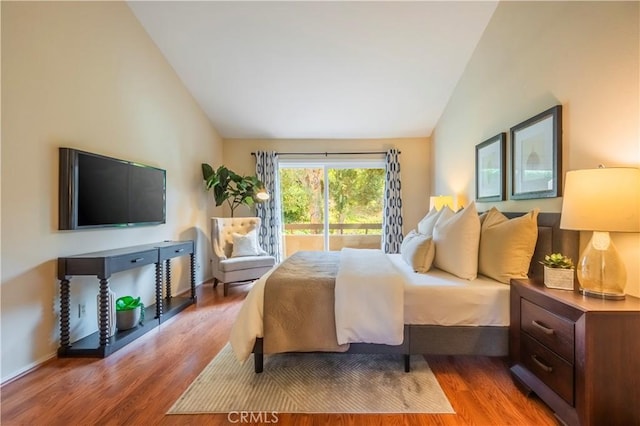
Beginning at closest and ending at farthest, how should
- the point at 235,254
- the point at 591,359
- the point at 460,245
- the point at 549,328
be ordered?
the point at 591,359 < the point at 549,328 < the point at 460,245 < the point at 235,254

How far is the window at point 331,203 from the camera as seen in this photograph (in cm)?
525

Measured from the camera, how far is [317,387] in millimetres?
1894

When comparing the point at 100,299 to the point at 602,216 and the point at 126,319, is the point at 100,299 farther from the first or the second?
the point at 602,216

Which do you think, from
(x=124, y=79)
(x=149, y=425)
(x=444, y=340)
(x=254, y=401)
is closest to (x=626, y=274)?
(x=444, y=340)

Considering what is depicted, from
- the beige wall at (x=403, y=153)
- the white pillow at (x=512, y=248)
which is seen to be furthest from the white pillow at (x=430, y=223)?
the beige wall at (x=403, y=153)

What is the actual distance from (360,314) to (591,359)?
3.61ft

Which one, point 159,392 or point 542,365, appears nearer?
point 542,365

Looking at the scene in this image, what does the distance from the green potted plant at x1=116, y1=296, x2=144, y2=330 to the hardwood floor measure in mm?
215

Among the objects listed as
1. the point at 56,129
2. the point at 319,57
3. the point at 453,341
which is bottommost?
the point at 453,341

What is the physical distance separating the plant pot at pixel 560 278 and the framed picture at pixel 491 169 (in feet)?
4.30

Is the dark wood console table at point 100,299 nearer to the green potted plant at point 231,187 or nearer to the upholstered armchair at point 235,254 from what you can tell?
the upholstered armchair at point 235,254

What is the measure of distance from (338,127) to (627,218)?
12.8 ft

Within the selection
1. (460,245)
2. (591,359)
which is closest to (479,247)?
(460,245)

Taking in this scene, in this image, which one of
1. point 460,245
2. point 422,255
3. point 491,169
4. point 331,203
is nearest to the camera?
point 460,245
